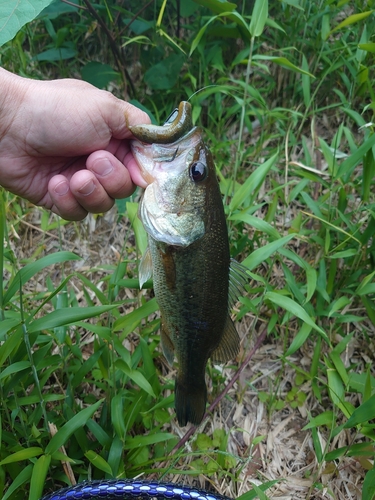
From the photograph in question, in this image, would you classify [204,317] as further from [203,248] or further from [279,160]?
[279,160]

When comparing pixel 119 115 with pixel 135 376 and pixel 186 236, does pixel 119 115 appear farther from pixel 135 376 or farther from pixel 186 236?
pixel 135 376

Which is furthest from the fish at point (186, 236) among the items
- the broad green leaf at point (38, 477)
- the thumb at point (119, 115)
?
the broad green leaf at point (38, 477)

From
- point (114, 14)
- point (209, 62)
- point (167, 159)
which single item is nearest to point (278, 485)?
point (167, 159)

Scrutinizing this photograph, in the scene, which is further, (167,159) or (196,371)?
(196,371)

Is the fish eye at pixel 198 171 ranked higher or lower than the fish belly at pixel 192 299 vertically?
higher

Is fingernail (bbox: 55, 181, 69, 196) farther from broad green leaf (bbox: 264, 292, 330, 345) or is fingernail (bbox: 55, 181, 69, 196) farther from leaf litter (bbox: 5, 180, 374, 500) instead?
broad green leaf (bbox: 264, 292, 330, 345)

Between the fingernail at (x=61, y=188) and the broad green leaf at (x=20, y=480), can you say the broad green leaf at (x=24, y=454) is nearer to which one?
the broad green leaf at (x=20, y=480)

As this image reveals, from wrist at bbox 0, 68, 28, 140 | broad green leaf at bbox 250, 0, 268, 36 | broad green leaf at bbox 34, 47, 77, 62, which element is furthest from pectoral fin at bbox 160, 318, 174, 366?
broad green leaf at bbox 34, 47, 77, 62
